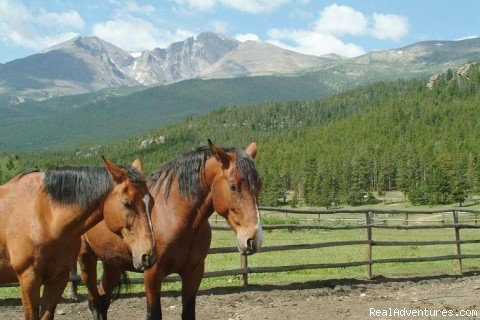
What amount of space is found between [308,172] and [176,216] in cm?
9298

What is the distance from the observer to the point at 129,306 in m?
8.55

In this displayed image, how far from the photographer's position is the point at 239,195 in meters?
4.87

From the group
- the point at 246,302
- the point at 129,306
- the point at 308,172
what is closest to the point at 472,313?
the point at 246,302

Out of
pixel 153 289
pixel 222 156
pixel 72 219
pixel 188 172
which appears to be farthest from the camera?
pixel 188 172

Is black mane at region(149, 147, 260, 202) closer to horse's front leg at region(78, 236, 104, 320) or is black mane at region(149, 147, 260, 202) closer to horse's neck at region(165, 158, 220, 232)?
horse's neck at region(165, 158, 220, 232)

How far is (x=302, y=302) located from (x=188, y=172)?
15.0 feet

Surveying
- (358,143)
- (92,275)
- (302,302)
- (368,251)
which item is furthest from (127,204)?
(358,143)

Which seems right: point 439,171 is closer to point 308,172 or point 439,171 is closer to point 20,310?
point 308,172

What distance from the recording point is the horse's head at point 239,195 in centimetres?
466

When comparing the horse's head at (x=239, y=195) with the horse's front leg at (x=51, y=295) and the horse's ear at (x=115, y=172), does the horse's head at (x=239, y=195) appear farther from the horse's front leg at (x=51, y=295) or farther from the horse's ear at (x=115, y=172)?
the horse's front leg at (x=51, y=295)

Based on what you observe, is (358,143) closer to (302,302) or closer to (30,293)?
(302,302)

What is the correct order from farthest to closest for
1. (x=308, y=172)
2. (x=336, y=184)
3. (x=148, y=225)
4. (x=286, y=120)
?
1. (x=286, y=120)
2. (x=308, y=172)
3. (x=336, y=184)
4. (x=148, y=225)

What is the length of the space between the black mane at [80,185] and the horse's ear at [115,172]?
0.36ft

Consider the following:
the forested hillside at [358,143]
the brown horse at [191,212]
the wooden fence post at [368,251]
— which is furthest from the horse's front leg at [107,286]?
the forested hillside at [358,143]
